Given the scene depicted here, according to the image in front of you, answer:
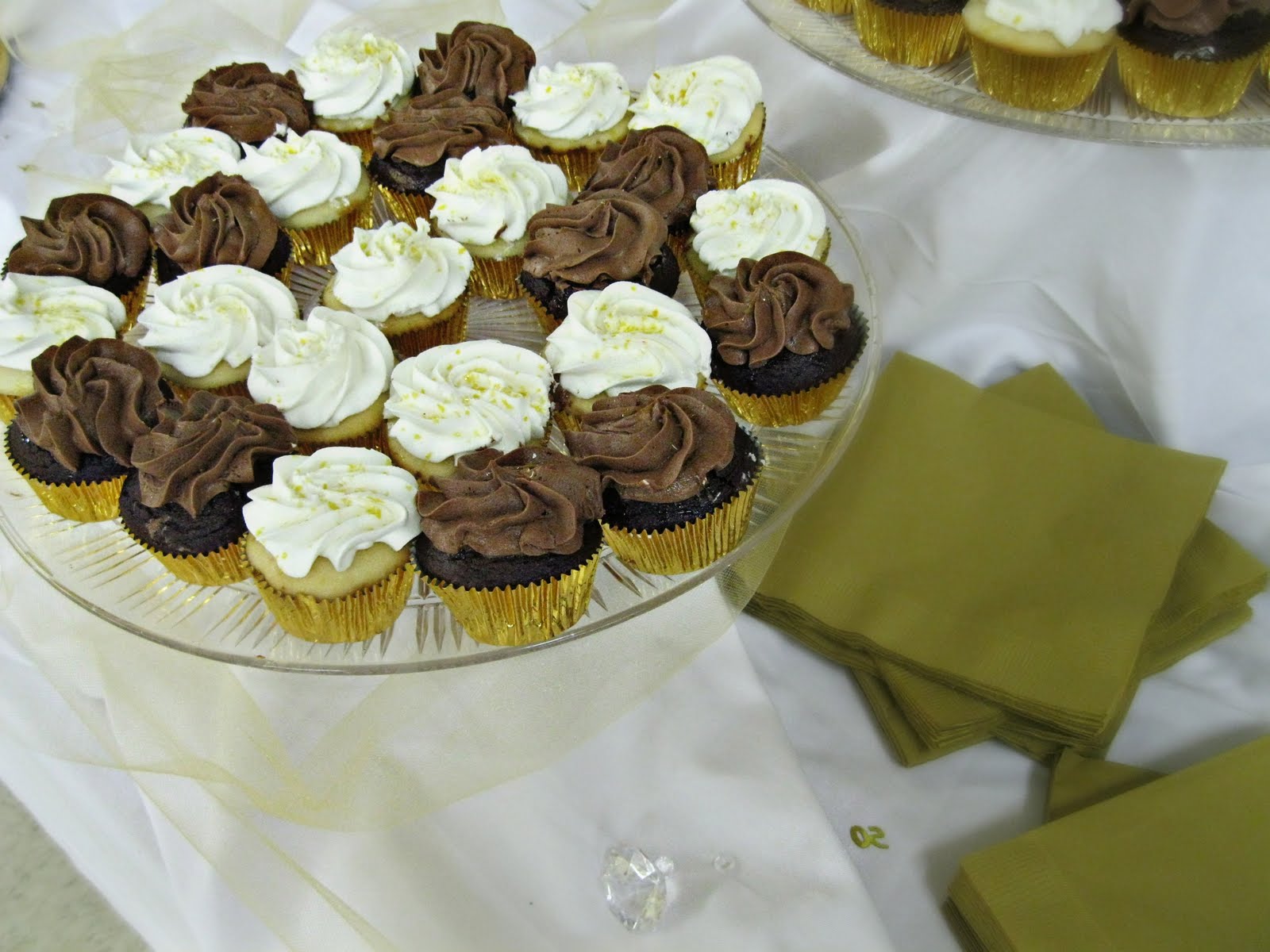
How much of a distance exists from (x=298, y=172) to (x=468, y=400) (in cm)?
76

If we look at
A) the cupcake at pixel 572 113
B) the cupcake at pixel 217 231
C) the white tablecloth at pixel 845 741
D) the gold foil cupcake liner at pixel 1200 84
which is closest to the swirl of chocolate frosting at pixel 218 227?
the cupcake at pixel 217 231

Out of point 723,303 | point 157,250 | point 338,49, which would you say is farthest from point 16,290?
point 723,303

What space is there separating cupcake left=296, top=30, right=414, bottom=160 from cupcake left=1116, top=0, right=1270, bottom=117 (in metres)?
1.48

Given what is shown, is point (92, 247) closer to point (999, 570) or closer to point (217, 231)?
point (217, 231)

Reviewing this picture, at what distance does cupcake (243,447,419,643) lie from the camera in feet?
5.21

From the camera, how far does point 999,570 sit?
206cm

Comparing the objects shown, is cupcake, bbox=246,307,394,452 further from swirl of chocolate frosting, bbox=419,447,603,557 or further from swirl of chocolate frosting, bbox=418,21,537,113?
swirl of chocolate frosting, bbox=418,21,537,113

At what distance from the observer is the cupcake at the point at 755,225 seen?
2.02m

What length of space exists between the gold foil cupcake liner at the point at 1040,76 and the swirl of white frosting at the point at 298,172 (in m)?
1.21

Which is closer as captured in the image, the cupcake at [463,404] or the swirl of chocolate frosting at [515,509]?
the swirl of chocolate frosting at [515,509]

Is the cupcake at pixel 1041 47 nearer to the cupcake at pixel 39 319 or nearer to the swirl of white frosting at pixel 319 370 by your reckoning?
the swirl of white frosting at pixel 319 370

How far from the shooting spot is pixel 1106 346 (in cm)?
233

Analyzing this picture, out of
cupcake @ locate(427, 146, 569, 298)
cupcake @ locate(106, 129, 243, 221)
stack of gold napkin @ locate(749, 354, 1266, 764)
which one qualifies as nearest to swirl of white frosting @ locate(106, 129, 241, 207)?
cupcake @ locate(106, 129, 243, 221)

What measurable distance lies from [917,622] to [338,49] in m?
1.67
